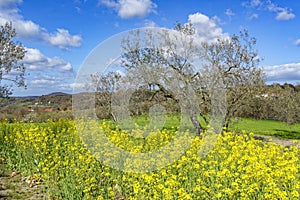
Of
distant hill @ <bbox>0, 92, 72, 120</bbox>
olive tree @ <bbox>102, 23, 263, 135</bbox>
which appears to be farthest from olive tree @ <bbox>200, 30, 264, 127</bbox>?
distant hill @ <bbox>0, 92, 72, 120</bbox>

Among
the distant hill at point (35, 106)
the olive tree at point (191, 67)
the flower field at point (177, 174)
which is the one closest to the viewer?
the flower field at point (177, 174)

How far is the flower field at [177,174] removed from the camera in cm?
467

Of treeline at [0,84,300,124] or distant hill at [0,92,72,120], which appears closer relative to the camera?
treeline at [0,84,300,124]

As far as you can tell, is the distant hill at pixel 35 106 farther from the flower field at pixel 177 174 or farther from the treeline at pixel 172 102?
the flower field at pixel 177 174

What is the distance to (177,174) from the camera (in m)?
6.21

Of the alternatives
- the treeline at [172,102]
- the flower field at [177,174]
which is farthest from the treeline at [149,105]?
the flower field at [177,174]

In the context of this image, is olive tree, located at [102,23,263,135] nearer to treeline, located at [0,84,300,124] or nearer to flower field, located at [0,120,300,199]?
treeline, located at [0,84,300,124]

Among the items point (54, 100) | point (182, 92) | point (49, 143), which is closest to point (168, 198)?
point (49, 143)

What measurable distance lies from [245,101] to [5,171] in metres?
10.4

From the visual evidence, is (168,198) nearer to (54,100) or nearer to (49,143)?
(49,143)

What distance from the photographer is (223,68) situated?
14.6m

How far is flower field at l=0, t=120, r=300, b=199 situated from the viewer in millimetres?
4674

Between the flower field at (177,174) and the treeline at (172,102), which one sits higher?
the treeline at (172,102)

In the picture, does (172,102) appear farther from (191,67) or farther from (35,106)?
(35,106)
